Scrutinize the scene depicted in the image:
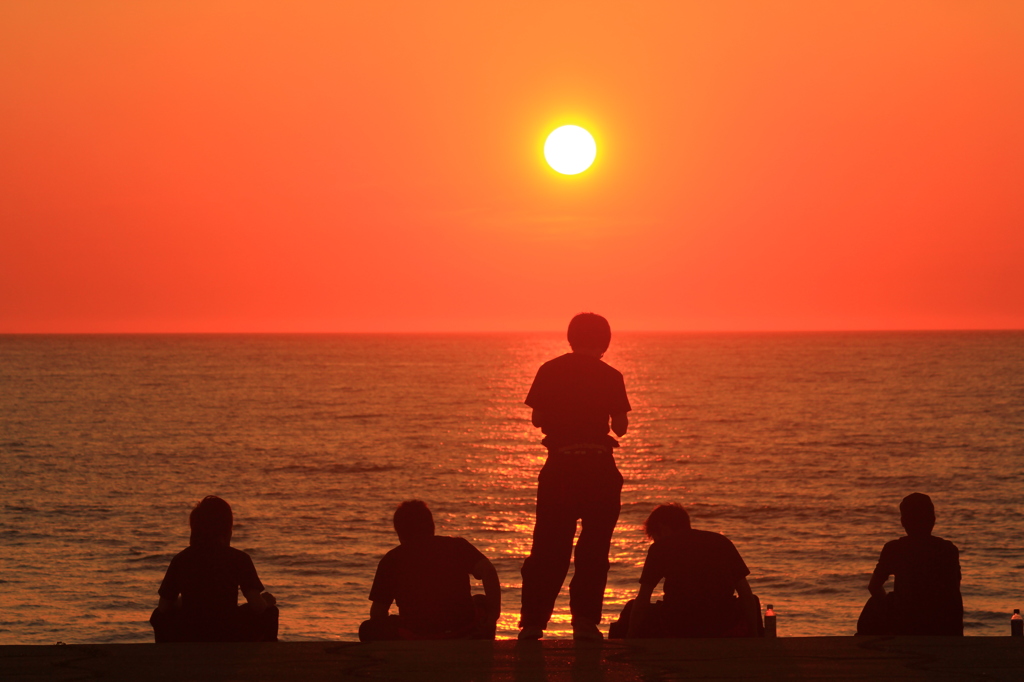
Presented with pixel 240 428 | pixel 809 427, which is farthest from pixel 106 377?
pixel 809 427

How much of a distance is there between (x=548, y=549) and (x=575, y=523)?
1.06ft

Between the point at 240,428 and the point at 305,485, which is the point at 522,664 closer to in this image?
the point at 305,485

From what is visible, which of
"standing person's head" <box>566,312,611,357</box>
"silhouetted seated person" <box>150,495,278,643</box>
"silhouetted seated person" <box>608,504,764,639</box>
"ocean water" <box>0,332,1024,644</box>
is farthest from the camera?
"ocean water" <box>0,332,1024,644</box>

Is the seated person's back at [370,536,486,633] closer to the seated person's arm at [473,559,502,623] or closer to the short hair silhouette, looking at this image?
the seated person's arm at [473,559,502,623]

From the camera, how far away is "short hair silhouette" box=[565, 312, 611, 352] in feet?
20.4

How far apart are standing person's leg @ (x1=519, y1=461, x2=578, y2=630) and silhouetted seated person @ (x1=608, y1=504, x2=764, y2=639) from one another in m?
0.52

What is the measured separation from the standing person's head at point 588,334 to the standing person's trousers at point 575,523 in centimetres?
60

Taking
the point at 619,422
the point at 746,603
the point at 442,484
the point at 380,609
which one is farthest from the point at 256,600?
the point at 442,484

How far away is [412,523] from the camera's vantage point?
6.13 meters

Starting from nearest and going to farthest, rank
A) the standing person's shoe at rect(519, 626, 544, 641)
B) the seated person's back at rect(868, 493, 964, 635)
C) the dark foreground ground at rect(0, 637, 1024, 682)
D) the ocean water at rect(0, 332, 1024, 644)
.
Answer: the dark foreground ground at rect(0, 637, 1024, 682), the standing person's shoe at rect(519, 626, 544, 641), the seated person's back at rect(868, 493, 964, 635), the ocean water at rect(0, 332, 1024, 644)

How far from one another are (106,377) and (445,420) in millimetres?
73276

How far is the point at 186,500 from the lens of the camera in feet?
134

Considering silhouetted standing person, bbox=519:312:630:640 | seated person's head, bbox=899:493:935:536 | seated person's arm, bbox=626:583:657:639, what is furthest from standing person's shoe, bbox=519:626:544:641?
seated person's head, bbox=899:493:935:536

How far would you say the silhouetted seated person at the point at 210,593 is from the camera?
5.95 meters
